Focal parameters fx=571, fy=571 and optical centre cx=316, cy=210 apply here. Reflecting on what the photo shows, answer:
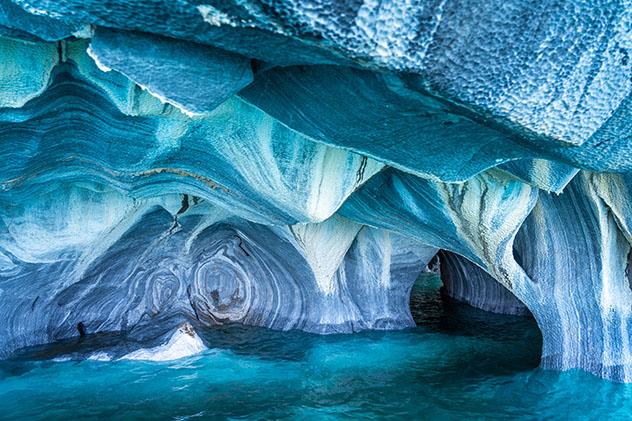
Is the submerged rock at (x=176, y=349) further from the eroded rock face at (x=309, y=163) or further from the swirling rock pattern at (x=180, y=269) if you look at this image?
the swirling rock pattern at (x=180, y=269)

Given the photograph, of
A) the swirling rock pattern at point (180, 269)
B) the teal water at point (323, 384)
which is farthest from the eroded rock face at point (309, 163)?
the teal water at point (323, 384)

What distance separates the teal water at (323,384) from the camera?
5.47 m

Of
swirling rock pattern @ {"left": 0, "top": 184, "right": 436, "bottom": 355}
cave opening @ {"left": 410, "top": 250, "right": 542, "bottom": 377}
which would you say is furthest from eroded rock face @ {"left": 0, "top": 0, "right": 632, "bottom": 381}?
cave opening @ {"left": 410, "top": 250, "right": 542, "bottom": 377}

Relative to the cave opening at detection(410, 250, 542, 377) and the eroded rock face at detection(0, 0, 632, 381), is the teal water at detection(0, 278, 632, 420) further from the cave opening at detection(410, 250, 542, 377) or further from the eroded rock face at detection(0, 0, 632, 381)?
the eroded rock face at detection(0, 0, 632, 381)

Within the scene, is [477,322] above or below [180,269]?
below

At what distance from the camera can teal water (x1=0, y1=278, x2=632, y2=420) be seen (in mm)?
5469

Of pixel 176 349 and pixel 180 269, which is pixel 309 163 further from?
pixel 180 269

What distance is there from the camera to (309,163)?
521cm

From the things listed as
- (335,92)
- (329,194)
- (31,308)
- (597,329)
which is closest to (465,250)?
(597,329)

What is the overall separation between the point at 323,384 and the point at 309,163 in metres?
2.62

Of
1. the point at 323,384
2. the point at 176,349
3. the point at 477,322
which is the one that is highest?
the point at 477,322

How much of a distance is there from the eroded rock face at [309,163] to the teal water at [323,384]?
1.89ft

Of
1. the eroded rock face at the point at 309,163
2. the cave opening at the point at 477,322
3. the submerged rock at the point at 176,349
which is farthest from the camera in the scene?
the cave opening at the point at 477,322

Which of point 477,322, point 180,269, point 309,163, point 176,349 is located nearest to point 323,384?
point 176,349
